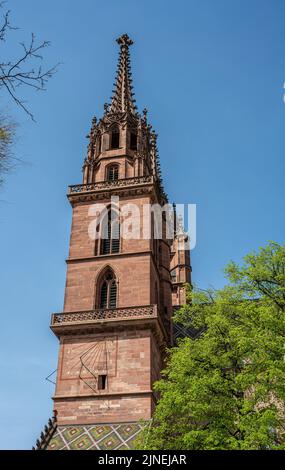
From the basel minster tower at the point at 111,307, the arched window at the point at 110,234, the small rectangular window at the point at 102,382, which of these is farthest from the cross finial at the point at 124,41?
the small rectangular window at the point at 102,382

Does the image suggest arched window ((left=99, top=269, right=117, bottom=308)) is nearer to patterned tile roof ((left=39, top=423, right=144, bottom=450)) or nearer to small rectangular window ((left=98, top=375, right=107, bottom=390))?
small rectangular window ((left=98, top=375, right=107, bottom=390))

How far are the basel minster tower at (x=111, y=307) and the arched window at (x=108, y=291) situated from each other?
0.05 metres

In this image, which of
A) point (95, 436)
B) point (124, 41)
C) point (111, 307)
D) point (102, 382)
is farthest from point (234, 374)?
point (124, 41)

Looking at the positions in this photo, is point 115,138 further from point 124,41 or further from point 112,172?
point 124,41

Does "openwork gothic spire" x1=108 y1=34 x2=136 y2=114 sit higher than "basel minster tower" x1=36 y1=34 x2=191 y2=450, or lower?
higher

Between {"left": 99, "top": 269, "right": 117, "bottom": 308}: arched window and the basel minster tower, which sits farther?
{"left": 99, "top": 269, "right": 117, "bottom": 308}: arched window

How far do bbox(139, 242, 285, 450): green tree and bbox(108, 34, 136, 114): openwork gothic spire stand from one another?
72.9 feet

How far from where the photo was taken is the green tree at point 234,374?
16078 millimetres

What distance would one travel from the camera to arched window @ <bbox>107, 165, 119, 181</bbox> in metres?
35.0

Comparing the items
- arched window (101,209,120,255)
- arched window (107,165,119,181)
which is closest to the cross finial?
arched window (107,165,119,181)

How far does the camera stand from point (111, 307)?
28.9 m

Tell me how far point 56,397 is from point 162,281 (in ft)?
36.4
